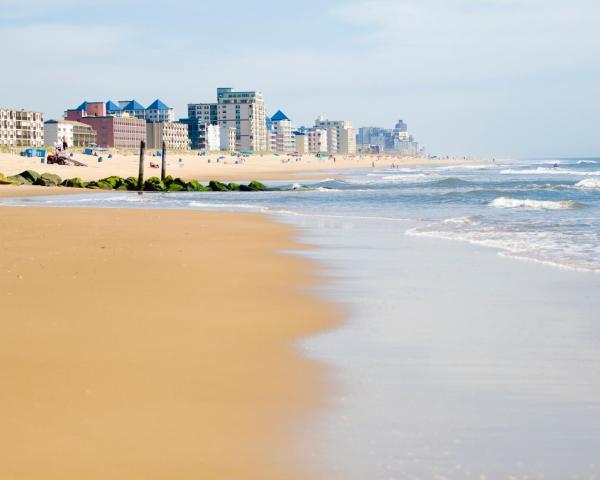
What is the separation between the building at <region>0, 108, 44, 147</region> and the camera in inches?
5856

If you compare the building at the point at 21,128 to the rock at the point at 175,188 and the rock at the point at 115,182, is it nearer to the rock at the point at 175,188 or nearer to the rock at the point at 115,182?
the rock at the point at 115,182

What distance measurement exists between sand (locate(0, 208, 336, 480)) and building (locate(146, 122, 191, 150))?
557 ft

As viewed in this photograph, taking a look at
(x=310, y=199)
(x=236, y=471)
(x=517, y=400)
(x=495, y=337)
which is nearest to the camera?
(x=236, y=471)

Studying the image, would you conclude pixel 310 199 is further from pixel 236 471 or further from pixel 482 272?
pixel 236 471

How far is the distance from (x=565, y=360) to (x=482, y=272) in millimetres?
5013

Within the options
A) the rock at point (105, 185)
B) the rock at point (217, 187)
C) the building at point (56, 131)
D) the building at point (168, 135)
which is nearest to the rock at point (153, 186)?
the rock at point (105, 185)

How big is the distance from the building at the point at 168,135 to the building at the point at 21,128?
94.4 ft

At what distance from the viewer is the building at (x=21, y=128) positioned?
5856 inches

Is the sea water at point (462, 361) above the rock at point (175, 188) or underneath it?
underneath

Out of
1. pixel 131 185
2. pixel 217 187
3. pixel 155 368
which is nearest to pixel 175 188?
pixel 217 187

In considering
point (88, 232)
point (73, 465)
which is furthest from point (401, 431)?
point (88, 232)

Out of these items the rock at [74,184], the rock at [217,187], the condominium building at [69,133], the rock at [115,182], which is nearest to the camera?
the rock at [217,187]

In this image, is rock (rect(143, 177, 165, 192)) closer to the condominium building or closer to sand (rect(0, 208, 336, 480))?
sand (rect(0, 208, 336, 480))

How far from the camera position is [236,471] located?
391 centimetres
